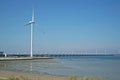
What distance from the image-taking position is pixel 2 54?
433ft

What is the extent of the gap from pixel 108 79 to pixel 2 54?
356ft

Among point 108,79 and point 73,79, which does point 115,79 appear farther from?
point 73,79

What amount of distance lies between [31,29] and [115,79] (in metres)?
68.4

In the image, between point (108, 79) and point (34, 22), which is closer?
point (108, 79)

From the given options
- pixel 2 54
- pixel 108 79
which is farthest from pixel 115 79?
pixel 2 54

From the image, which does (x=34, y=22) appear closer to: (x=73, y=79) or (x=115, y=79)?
(x=115, y=79)

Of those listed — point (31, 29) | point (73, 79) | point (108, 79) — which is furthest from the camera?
point (31, 29)

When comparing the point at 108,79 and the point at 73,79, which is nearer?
the point at 73,79

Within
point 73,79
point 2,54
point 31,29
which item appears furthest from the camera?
point 2,54

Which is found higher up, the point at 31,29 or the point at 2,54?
the point at 31,29

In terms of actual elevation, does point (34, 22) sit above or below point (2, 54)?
above

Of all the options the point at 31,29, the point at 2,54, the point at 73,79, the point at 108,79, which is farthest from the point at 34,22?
the point at 73,79

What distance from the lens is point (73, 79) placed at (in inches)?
620

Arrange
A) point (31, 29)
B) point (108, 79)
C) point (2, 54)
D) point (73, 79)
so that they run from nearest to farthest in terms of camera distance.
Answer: point (73, 79), point (108, 79), point (31, 29), point (2, 54)
